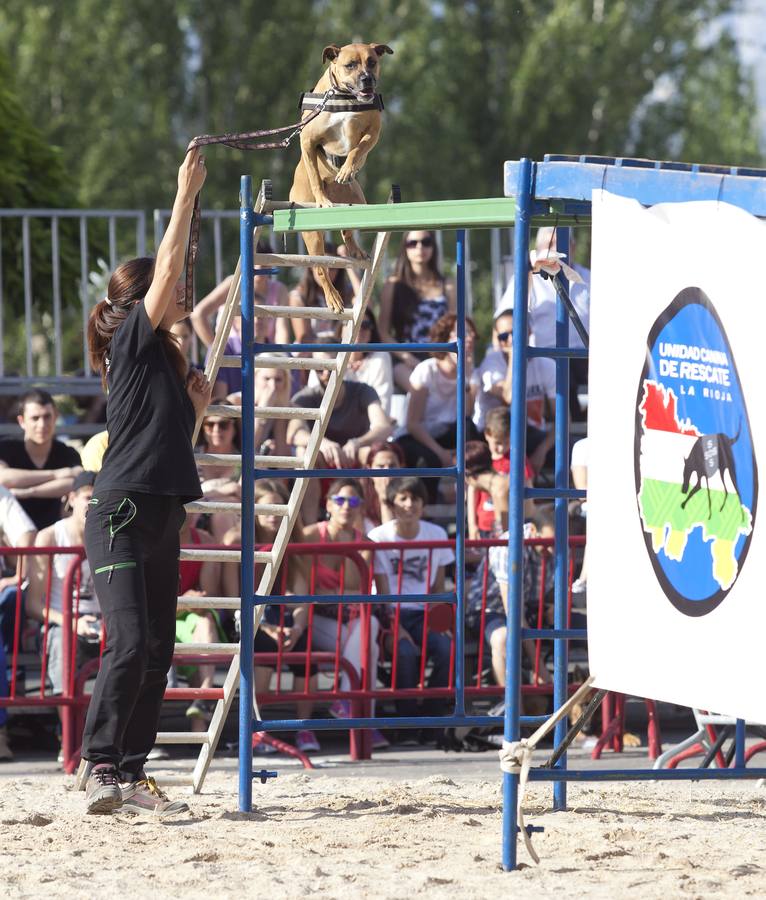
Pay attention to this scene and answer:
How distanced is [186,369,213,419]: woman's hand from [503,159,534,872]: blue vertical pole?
153 cm

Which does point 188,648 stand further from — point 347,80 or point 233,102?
point 233,102

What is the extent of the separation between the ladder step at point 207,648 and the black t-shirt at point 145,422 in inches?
33.1

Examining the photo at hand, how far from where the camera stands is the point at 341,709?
868 centimetres

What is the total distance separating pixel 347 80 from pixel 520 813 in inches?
114

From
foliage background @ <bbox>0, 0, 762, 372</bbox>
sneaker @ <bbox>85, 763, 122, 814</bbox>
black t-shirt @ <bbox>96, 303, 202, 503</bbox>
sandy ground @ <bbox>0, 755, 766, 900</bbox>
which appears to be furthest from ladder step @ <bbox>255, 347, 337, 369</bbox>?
foliage background @ <bbox>0, 0, 762, 372</bbox>

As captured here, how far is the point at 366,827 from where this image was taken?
19.5 feet

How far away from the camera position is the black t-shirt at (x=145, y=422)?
5.95 m

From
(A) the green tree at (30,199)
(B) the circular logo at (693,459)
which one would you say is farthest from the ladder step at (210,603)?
(A) the green tree at (30,199)

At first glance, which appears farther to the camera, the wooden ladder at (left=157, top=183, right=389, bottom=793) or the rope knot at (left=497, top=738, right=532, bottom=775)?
the wooden ladder at (left=157, top=183, right=389, bottom=793)

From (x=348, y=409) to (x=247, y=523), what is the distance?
4104 millimetres

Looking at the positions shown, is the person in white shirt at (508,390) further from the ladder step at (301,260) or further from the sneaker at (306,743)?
the ladder step at (301,260)

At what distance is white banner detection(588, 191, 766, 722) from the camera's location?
179 inches

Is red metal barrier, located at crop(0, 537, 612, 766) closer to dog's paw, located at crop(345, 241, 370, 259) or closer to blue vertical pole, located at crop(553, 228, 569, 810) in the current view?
blue vertical pole, located at crop(553, 228, 569, 810)

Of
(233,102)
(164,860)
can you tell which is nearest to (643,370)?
(164,860)
